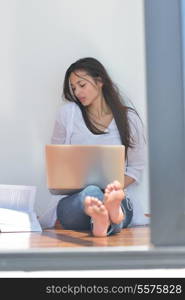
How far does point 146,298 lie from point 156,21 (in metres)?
0.76

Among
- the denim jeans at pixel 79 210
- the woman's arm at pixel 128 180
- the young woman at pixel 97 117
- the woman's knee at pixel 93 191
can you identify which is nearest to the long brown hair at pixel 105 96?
the young woman at pixel 97 117

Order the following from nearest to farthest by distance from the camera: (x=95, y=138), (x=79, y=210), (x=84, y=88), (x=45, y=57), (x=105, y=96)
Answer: (x=79, y=210)
(x=95, y=138)
(x=84, y=88)
(x=105, y=96)
(x=45, y=57)

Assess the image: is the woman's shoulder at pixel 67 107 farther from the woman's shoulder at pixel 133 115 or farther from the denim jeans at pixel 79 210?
the denim jeans at pixel 79 210

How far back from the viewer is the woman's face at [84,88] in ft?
12.4

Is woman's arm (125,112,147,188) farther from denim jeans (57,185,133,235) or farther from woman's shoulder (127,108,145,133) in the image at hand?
denim jeans (57,185,133,235)

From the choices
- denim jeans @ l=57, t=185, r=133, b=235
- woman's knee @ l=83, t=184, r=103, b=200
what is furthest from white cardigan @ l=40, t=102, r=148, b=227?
woman's knee @ l=83, t=184, r=103, b=200

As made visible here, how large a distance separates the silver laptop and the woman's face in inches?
37.3

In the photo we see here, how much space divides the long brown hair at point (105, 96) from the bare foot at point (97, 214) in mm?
949

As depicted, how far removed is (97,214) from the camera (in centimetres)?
274

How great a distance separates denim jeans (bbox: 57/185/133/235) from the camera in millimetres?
2938

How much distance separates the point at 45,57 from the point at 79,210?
4.76 feet

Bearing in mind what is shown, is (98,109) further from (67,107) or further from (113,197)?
(113,197)

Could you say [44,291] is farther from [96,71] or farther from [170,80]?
[96,71]

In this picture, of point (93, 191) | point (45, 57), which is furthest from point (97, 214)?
point (45, 57)
